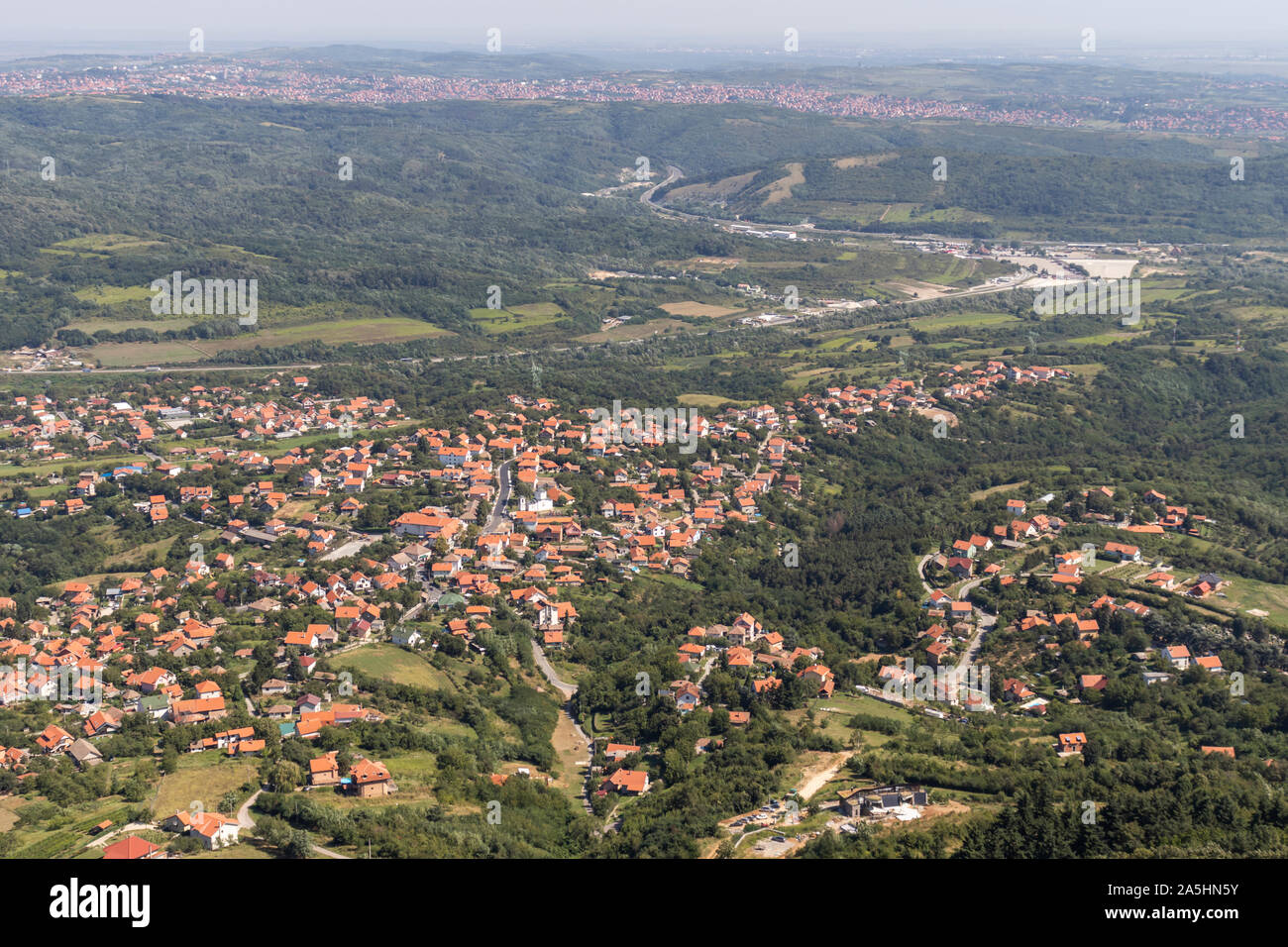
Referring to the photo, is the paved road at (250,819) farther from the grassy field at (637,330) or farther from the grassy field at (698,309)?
the grassy field at (698,309)

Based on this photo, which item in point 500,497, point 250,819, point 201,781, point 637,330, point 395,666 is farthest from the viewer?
A: point 637,330

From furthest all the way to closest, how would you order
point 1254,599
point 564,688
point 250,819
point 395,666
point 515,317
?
1. point 515,317
2. point 1254,599
3. point 564,688
4. point 395,666
5. point 250,819

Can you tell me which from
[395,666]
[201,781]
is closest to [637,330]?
[395,666]

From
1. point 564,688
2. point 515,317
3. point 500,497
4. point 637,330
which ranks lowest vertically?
point 564,688

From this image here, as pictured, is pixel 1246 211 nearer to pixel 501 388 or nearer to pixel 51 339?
pixel 501 388

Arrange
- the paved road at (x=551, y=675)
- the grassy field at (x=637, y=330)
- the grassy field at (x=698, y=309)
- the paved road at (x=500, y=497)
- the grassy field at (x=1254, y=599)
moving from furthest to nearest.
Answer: the grassy field at (x=698, y=309)
the grassy field at (x=637, y=330)
the paved road at (x=500, y=497)
the grassy field at (x=1254, y=599)
the paved road at (x=551, y=675)

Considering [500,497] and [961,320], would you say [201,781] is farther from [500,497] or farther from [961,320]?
[961,320]

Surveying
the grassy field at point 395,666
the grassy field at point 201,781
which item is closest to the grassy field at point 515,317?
the grassy field at point 395,666

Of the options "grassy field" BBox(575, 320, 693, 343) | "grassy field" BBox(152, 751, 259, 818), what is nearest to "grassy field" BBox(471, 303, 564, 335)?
"grassy field" BBox(575, 320, 693, 343)

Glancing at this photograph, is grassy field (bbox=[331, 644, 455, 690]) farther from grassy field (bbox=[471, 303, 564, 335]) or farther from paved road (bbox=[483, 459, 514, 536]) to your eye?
grassy field (bbox=[471, 303, 564, 335])
